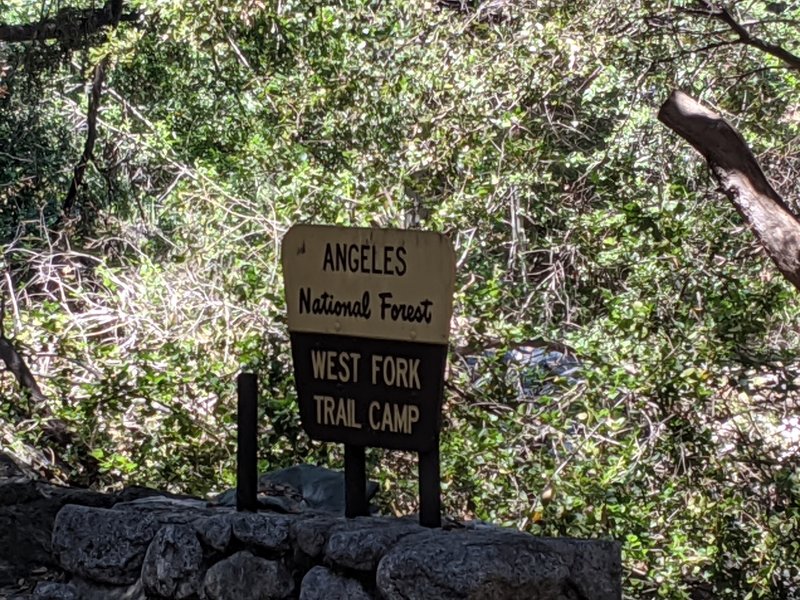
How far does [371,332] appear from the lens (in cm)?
362

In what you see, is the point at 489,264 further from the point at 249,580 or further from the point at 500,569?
the point at 500,569

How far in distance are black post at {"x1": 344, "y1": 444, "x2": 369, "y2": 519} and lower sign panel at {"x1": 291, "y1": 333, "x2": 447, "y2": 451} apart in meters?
0.11

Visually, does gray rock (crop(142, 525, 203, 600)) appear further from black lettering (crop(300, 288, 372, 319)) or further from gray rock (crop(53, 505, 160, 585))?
black lettering (crop(300, 288, 372, 319))

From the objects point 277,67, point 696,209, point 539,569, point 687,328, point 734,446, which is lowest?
point 539,569

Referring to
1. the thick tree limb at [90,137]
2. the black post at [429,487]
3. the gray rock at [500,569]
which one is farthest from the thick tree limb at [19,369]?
the gray rock at [500,569]

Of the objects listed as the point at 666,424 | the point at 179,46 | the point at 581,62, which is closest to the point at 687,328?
the point at 666,424

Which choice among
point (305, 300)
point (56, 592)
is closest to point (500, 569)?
point (305, 300)

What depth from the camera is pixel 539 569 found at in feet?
10.7

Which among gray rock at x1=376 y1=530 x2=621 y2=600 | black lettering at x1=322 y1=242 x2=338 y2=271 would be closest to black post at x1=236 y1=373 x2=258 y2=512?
black lettering at x1=322 y1=242 x2=338 y2=271

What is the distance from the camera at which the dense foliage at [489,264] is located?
6.48 metres

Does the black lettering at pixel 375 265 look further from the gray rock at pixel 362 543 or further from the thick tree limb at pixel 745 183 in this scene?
the thick tree limb at pixel 745 183

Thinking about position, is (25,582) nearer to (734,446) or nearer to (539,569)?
(539,569)

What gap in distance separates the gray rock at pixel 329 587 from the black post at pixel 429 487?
0.31 m

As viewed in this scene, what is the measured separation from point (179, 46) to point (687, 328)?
17.5 feet
